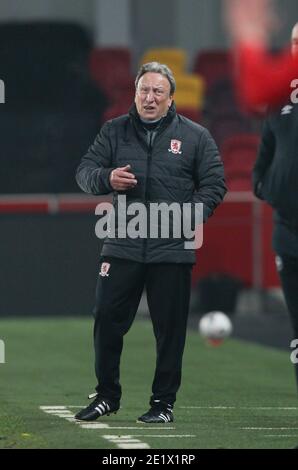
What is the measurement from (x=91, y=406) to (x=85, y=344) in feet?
21.2

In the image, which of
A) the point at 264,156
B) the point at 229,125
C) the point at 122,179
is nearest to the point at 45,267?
the point at 229,125

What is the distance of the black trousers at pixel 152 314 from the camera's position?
9.28 metres

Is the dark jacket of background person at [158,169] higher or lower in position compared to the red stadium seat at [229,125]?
lower

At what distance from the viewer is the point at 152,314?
30.8ft

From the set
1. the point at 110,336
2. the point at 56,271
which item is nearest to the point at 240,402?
the point at 110,336

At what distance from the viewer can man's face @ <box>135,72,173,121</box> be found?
9.14 meters

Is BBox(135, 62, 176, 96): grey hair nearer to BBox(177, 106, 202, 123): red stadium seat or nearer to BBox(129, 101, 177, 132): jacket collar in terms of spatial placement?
BBox(129, 101, 177, 132): jacket collar

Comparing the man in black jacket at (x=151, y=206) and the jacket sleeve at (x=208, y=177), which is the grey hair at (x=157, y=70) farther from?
the jacket sleeve at (x=208, y=177)

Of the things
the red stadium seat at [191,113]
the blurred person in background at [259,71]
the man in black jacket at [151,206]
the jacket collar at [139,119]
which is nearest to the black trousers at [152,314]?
the man in black jacket at [151,206]

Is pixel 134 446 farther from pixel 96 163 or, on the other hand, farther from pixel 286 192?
pixel 96 163

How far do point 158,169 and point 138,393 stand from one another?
2.98 metres

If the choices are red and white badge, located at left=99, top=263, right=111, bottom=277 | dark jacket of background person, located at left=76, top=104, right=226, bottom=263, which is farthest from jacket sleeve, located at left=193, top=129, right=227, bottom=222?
red and white badge, located at left=99, top=263, right=111, bottom=277

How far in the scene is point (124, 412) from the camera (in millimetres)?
10117
